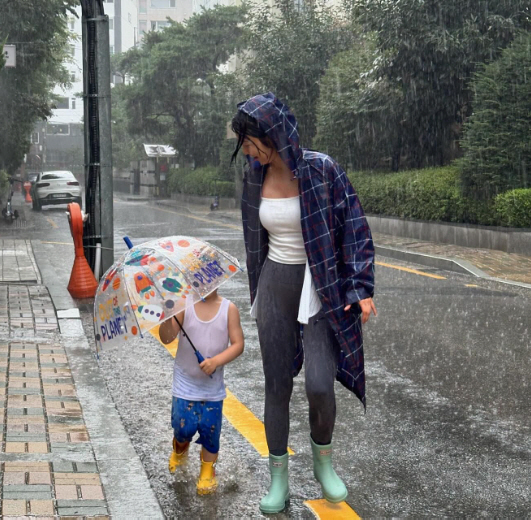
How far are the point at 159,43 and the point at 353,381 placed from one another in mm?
44545

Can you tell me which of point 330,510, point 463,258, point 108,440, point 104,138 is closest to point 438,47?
point 463,258

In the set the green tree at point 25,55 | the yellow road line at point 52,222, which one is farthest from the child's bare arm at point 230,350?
the yellow road line at point 52,222

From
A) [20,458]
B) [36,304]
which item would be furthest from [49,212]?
[20,458]

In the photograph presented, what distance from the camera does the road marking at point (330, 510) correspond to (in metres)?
3.97

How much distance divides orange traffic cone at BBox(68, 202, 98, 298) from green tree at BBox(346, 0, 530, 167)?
11.1 metres

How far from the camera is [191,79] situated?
45812 mm

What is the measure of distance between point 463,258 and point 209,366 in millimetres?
11281

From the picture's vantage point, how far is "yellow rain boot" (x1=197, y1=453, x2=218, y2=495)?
13.9 ft

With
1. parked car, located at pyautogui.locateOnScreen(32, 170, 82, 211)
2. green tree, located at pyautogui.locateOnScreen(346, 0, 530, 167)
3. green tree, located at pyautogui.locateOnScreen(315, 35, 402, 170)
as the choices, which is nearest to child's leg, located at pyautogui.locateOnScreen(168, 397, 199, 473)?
green tree, located at pyautogui.locateOnScreen(346, 0, 530, 167)

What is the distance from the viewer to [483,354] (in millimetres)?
7480

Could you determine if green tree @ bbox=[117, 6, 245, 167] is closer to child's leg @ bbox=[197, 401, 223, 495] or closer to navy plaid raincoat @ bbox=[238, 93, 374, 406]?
child's leg @ bbox=[197, 401, 223, 495]

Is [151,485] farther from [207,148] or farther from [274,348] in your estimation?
[207,148]

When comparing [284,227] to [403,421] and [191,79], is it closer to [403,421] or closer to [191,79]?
[403,421]

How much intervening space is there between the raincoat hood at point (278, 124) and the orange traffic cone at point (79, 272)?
6974mm
